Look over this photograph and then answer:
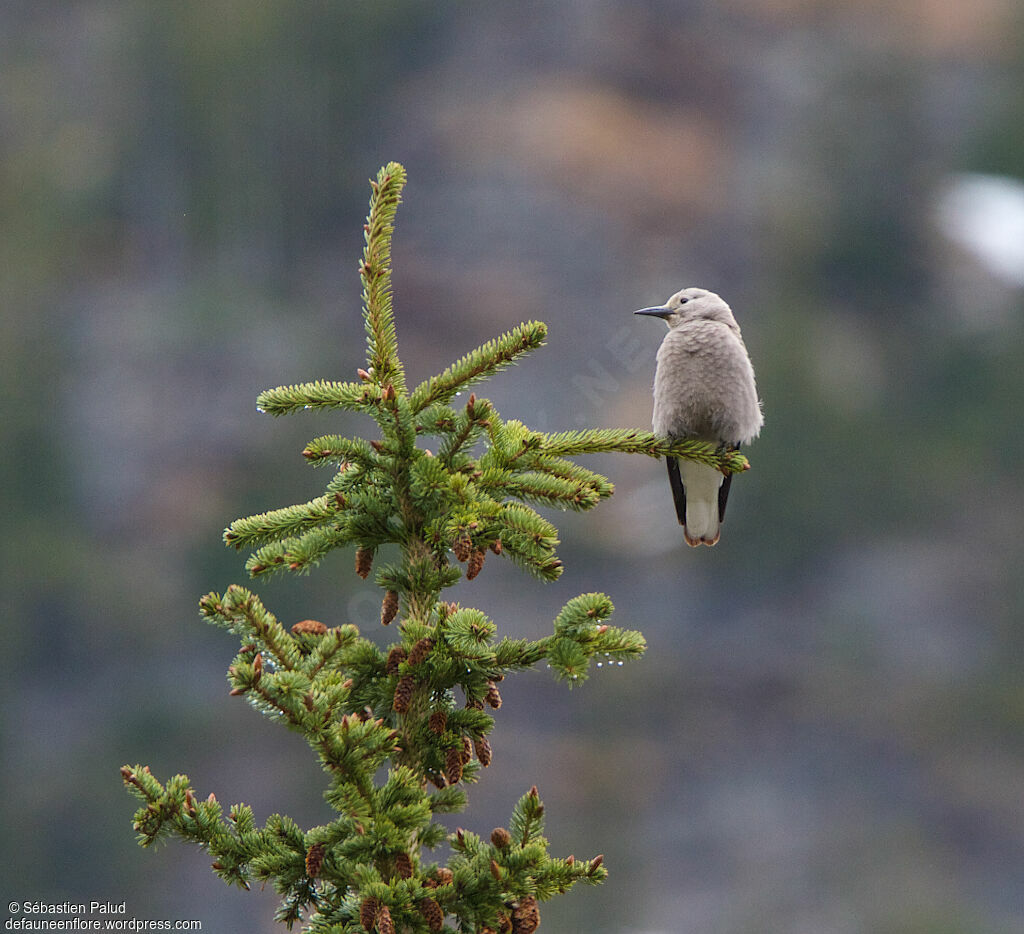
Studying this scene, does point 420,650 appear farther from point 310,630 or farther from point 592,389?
point 592,389

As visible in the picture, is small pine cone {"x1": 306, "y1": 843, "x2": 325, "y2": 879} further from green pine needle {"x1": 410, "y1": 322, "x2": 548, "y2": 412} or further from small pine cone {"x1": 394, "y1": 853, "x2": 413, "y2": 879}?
green pine needle {"x1": 410, "y1": 322, "x2": 548, "y2": 412}

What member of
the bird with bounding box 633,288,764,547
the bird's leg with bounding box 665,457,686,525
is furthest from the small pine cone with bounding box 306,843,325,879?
the bird's leg with bounding box 665,457,686,525

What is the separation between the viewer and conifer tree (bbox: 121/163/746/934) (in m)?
2.58

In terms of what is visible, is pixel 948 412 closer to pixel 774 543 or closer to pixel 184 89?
pixel 774 543

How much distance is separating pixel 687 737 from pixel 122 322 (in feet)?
68.1

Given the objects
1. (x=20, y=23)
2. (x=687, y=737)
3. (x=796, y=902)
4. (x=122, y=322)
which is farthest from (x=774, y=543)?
(x=20, y=23)

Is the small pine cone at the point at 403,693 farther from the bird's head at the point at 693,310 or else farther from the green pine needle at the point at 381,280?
the bird's head at the point at 693,310

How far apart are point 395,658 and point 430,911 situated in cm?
51

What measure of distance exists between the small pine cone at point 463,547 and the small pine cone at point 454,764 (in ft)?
1.36

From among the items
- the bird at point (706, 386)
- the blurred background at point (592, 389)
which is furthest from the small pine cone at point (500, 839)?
the blurred background at point (592, 389)

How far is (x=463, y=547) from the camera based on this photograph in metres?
2.67

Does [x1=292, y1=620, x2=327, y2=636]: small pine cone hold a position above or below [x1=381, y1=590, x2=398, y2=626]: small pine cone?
below

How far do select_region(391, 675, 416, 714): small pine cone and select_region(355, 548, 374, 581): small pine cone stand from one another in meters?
0.26

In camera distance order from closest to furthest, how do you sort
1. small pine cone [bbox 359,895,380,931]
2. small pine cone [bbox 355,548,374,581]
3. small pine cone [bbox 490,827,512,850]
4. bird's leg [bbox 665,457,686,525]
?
small pine cone [bbox 359,895,380,931] → small pine cone [bbox 490,827,512,850] → small pine cone [bbox 355,548,374,581] → bird's leg [bbox 665,457,686,525]
